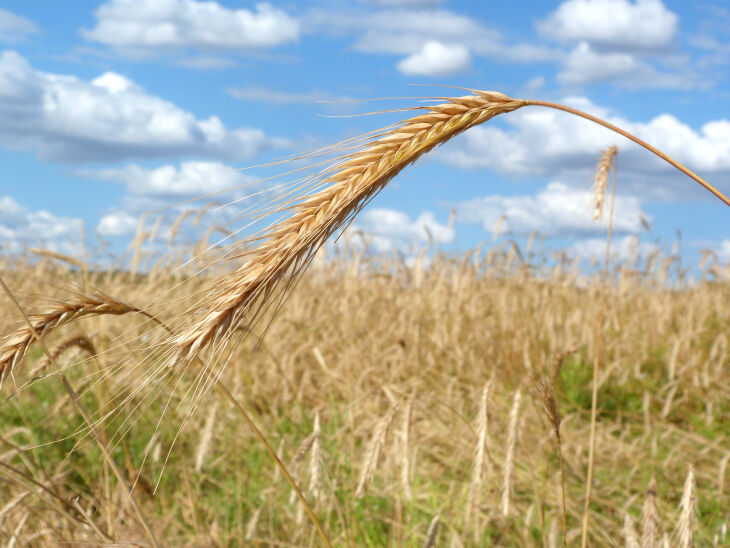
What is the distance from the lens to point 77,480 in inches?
148

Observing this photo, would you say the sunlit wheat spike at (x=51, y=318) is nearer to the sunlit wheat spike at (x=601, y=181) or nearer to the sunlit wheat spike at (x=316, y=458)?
the sunlit wheat spike at (x=316, y=458)

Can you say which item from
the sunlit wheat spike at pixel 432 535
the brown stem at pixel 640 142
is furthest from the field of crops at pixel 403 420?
the brown stem at pixel 640 142

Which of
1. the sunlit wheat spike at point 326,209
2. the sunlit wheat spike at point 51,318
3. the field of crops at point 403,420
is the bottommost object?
the field of crops at point 403,420

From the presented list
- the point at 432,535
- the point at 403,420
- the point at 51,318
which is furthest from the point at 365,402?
the point at 51,318

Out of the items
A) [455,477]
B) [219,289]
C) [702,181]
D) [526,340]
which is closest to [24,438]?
[455,477]

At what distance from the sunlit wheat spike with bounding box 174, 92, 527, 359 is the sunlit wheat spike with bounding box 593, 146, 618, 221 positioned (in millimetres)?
1177

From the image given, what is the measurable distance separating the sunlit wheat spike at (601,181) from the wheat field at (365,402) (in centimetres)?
1

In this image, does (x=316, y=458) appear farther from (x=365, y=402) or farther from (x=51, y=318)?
(x=365, y=402)

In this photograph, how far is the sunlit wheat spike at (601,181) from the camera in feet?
7.41

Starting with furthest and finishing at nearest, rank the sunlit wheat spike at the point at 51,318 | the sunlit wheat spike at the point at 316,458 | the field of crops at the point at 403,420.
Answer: the field of crops at the point at 403,420 → the sunlit wheat spike at the point at 316,458 → the sunlit wheat spike at the point at 51,318

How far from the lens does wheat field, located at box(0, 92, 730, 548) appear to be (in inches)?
46.4

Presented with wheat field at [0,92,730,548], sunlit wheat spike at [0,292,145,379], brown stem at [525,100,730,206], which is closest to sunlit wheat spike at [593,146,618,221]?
wheat field at [0,92,730,548]

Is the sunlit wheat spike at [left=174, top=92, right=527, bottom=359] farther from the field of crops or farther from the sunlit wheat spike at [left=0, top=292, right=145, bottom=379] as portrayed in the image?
the sunlit wheat spike at [left=0, top=292, right=145, bottom=379]

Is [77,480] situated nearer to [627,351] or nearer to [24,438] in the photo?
[24,438]
